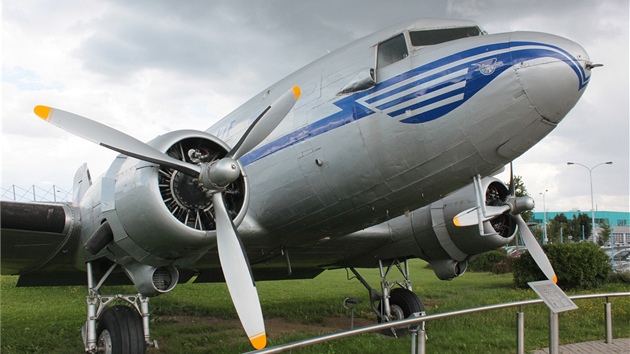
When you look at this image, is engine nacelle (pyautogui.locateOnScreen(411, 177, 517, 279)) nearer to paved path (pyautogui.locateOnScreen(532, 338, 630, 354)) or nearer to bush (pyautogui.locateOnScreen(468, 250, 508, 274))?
paved path (pyautogui.locateOnScreen(532, 338, 630, 354))

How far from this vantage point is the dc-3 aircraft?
16.9ft

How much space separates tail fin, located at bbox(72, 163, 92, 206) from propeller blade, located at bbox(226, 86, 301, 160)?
276 centimetres

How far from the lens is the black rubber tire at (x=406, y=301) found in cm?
970

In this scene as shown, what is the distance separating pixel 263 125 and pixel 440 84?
2024 millimetres

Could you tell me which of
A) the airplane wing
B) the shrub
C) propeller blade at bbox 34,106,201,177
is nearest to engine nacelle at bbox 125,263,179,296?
the airplane wing

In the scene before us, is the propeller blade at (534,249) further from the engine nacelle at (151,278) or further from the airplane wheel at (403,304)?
the engine nacelle at (151,278)

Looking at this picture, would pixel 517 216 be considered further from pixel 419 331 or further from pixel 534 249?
pixel 419 331

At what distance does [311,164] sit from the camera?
6145 mm

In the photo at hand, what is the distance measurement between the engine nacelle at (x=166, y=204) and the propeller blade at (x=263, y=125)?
0.23m

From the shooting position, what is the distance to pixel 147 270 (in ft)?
19.6

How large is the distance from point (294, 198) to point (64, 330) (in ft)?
21.0

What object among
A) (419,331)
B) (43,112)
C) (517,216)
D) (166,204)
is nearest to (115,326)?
(166,204)

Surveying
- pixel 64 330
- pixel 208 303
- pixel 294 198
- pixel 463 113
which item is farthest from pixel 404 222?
pixel 208 303

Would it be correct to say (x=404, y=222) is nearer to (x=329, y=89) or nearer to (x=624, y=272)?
(x=329, y=89)
